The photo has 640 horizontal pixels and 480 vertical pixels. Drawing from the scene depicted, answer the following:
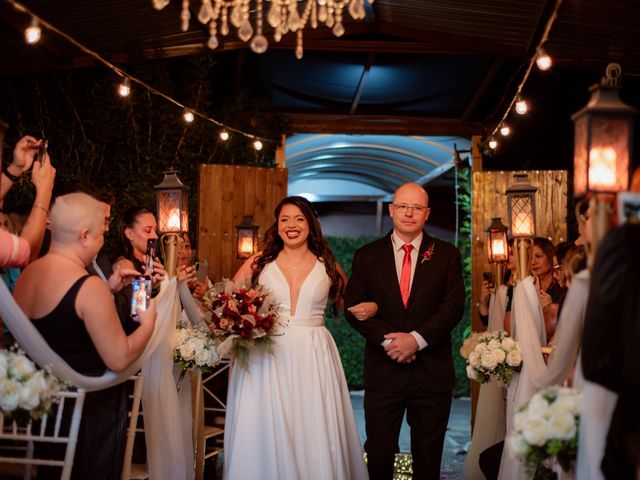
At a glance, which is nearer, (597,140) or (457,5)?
(597,140)

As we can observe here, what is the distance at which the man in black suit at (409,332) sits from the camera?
545 centimetres

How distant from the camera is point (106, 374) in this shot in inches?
152

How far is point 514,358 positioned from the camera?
5.36 m

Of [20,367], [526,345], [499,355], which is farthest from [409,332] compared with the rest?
[20,367]

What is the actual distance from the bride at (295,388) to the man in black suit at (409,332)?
0.69ft

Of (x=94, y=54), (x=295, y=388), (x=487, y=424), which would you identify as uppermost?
(x=94, y=54)

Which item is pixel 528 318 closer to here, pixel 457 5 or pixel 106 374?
→ pixel 106 374

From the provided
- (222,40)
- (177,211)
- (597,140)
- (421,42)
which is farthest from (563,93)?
(597,140)

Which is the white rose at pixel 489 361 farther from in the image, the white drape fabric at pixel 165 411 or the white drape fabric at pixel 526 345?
the white drape fabric at pixel 165 411

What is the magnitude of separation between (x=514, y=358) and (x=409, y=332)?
695 millimetres

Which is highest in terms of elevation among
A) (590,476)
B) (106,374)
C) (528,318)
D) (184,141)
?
(184,141)

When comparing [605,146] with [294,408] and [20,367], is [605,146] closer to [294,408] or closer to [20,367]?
[20,367]

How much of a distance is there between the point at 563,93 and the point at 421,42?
2.16 meters

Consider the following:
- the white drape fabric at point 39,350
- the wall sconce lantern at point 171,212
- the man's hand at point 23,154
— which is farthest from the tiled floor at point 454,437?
the man's hand at point 23,154
